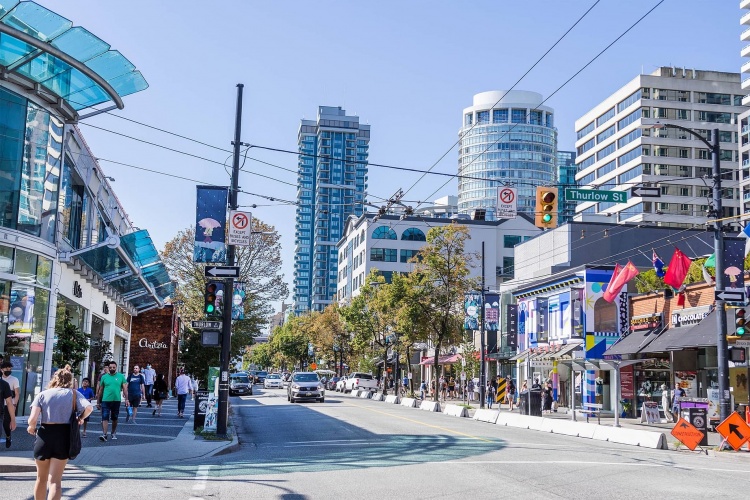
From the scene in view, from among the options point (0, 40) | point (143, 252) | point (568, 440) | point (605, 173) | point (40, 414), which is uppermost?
point (605, 173)

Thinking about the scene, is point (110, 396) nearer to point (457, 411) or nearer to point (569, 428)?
point (569, 428)

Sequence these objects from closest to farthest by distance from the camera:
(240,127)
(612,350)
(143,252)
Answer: (240,127) < (143,252) < (612,350)

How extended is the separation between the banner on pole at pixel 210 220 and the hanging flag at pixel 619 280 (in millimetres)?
22106

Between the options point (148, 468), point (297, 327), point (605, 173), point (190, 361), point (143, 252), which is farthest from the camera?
point (297, 327)

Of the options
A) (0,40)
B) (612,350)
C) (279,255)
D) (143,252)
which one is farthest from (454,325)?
(0,40)

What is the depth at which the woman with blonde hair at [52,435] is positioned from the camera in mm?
9305

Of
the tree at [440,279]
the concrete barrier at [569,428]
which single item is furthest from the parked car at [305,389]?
the concrete barrier at [569,428]

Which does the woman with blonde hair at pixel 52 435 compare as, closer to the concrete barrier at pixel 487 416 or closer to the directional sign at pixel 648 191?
the directional sign at pixel 648 191

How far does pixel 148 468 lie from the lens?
594 inches

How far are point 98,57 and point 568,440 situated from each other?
16.9 meters

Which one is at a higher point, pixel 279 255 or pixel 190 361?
pixel 279 255

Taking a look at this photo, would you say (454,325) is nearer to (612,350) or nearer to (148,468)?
(612,350)

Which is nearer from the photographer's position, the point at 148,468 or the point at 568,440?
the point at 148,468

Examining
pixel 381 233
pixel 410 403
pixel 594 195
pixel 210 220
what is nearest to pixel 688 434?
pixel 594 195
